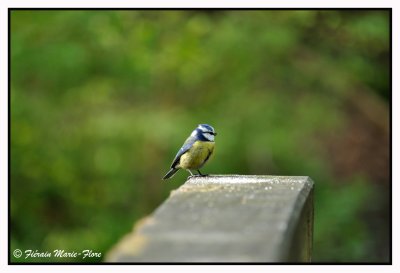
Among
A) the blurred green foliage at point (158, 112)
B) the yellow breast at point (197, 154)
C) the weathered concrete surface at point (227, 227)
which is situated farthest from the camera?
the blurred green foliage at point (158, 112)

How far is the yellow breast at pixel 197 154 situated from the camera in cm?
486

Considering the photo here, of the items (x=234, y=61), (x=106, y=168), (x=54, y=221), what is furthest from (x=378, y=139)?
(x=54, y=221)

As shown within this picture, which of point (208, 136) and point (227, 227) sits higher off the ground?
point (227, 227)

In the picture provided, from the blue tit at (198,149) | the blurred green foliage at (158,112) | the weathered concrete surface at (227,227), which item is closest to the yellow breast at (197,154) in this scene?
the blue tit at (198,149)

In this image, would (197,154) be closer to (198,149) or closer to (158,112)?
(198,149)

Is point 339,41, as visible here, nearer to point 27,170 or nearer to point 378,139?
point 378,139

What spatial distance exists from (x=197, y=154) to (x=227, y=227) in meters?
2.81

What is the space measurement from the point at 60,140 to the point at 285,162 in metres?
3.04

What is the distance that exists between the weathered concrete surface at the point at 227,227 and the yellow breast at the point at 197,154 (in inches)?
Answer: 71.7

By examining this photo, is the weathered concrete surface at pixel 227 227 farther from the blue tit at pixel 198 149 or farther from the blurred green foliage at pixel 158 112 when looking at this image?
the blurred green foliage at pixel 158 112

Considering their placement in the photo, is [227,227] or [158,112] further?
[158,112]

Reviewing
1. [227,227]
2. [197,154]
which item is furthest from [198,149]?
[227,227]

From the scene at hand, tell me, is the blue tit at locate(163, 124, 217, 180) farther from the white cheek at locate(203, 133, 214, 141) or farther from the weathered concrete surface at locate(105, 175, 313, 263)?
the weathered concrete surface at locate(105, 175, 313, 263)

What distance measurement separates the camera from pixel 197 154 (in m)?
4.86
